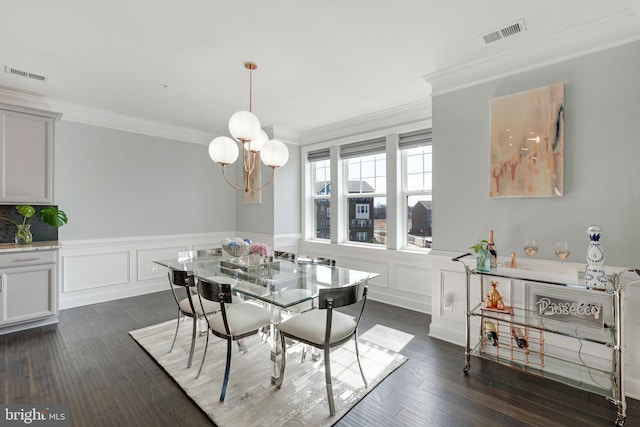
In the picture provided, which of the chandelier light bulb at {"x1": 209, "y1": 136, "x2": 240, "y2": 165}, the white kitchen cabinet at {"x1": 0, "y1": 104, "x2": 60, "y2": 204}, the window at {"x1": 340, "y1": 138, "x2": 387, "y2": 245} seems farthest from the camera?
the window at {"x1": 340, "y1": 138, "x2": 387, "y2": 245}

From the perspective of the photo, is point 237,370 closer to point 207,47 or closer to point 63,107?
point 207,47

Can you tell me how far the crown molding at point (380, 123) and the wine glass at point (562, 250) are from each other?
2.04 m

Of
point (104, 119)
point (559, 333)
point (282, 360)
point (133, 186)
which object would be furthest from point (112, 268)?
point (559, 333)

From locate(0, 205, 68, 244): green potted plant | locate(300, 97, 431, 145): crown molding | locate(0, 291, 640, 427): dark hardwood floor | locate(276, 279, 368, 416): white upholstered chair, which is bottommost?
locate(0, 291, 640, 427): dark hardwood floor

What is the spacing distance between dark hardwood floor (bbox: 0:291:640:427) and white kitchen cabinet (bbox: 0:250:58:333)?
0.24m

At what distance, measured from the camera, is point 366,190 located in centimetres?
455

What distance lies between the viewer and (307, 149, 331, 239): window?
498 cm

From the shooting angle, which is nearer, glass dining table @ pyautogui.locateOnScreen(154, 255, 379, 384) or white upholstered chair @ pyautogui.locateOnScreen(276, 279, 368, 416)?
white upholstered chair @ pyautogui.locateOnScreen(276, 279, 368, 416)

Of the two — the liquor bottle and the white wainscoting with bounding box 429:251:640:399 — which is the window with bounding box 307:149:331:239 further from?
the liquor bottle

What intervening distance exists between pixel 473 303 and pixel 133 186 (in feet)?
15.5

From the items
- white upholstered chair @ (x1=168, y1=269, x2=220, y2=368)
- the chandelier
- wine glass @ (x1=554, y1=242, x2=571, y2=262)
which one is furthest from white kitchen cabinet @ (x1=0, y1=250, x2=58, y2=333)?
wine glass @ (x1=554, y1=242, x2=571, y2=262)

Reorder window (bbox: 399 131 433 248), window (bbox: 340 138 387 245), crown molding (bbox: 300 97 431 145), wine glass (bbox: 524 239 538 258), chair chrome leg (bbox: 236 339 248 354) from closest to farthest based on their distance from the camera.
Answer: wine glass (bbox: 524 239 538 258), chair chrome leg (bbox: 236 339 248 354), crown molding (bbox: 300 97 431 145), window (bbox: 399 131 433 248), window (bbox: 340 138 387 245)

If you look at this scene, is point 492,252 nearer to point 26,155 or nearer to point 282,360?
point 282,360

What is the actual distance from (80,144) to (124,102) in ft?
3.08
